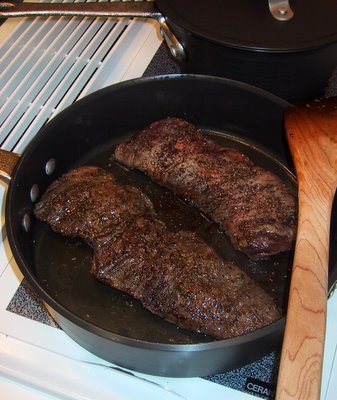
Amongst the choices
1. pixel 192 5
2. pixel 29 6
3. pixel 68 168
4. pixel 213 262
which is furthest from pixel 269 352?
pixel 29 6

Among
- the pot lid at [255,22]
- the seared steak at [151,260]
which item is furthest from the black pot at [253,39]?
the seared steak at [151,260]

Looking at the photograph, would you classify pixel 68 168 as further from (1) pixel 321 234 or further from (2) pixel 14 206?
(1) pixel 321 234

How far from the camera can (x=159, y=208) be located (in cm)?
134

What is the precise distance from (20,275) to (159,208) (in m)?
0.40

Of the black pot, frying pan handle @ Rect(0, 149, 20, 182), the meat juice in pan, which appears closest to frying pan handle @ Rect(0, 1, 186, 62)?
the black pot

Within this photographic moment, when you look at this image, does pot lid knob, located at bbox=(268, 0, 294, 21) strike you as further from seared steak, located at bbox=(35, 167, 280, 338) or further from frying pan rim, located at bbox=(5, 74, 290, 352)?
seared steak, located at bbox=(35, 167, 280, 338)

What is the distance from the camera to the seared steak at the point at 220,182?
122cm

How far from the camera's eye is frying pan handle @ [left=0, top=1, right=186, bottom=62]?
142 centimetres

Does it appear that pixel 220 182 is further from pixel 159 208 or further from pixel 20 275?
pixel 20 275

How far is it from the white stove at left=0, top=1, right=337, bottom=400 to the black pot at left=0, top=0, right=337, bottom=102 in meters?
0.24

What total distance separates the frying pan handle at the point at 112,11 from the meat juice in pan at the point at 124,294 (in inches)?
15.5

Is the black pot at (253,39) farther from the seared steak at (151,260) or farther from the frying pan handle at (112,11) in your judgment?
the seared steak at (151,260)

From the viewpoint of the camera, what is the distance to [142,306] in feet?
3.79

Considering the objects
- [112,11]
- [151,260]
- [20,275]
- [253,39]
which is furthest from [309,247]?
[112,11]
